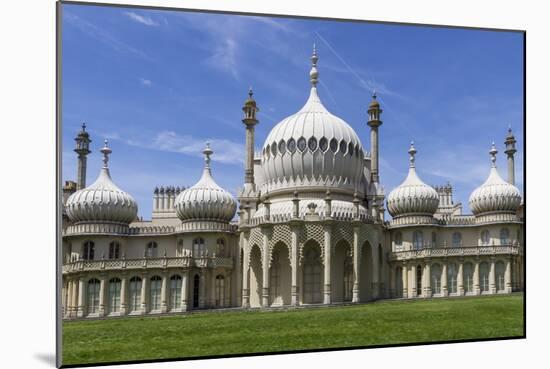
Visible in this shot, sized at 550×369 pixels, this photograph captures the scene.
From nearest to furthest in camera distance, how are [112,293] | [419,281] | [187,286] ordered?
[112,293]
[187,286]
[419,281]

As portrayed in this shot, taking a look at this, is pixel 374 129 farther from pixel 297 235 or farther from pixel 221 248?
pixel 221 248

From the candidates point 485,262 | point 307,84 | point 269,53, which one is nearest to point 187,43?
point 269,53

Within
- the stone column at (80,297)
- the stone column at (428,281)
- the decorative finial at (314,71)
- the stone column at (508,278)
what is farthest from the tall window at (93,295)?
the stone column at (508,278)

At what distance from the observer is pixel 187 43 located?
15461 millimetres

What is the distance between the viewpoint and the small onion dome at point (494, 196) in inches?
730

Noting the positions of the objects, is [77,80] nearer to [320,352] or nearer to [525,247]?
[320,352]

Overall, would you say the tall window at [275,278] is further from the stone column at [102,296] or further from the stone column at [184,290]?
the stone column at [102,296]

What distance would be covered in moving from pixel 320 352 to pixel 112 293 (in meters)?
5.59

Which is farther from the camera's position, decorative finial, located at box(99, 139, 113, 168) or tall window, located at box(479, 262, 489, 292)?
tall window, located at box(479, 262, 489, 292)

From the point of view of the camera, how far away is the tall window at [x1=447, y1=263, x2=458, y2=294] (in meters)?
20.2

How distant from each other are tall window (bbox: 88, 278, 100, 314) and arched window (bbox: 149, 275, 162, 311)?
4.49ft

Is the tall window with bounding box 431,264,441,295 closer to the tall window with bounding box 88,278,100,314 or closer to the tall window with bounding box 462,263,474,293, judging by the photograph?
the tall window with bounding box 462,263,474,293

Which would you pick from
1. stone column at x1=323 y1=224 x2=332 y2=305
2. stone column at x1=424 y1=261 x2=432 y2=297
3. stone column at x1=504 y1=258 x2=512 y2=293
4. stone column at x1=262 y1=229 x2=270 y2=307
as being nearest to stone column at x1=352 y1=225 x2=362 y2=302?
stone column at x1=323 y1=224 x2=332 y2=305

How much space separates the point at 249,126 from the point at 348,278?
578 centimetres
